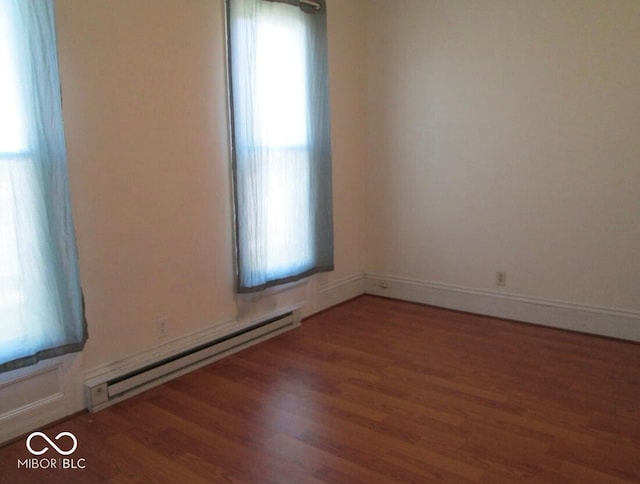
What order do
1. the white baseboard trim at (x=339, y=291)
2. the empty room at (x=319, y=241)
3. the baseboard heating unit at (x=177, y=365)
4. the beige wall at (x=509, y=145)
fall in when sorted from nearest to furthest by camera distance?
the empty room at (x=319, y=241)
the baseboard heating unit at (x=177, y=365)
the beige wall at (x=509, y=145)
the white baseboard trim at (x=339, y=291)

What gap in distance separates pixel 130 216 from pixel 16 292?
680mm

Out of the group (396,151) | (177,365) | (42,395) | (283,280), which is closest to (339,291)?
(283,280)

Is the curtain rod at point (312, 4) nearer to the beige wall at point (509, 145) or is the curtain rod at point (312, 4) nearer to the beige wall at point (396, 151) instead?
the beige wall at point (396, 151)

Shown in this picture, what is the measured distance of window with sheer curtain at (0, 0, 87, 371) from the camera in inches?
84.5

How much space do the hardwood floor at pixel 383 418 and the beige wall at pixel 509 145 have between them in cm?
62

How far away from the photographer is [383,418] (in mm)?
2492

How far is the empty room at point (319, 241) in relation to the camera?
7.34 feet

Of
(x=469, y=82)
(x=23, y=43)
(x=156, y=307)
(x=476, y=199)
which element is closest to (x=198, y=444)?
(x=156, y=307)

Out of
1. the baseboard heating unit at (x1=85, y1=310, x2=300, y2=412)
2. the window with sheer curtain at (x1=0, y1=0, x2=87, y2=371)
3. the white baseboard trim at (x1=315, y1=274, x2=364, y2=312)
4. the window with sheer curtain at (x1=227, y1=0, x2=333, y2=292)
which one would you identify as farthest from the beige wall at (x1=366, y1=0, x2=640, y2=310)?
the window with sheer curtain at (x1=0, y1=0, x2=87, y2=371)

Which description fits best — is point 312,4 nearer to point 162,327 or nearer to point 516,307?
point 162,327

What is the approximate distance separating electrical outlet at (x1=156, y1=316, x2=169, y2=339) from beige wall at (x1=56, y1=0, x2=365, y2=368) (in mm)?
29

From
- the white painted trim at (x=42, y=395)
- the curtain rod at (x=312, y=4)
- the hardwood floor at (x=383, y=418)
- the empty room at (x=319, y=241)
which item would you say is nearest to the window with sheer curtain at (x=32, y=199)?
the empty room at (x=319, y=241)

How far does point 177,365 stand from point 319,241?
57.6 inches

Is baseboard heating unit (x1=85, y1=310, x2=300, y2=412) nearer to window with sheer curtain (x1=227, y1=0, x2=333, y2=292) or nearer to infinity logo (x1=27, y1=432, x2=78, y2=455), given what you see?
infinity logo (x1=27, y1=432, x2=78, y2=455)
